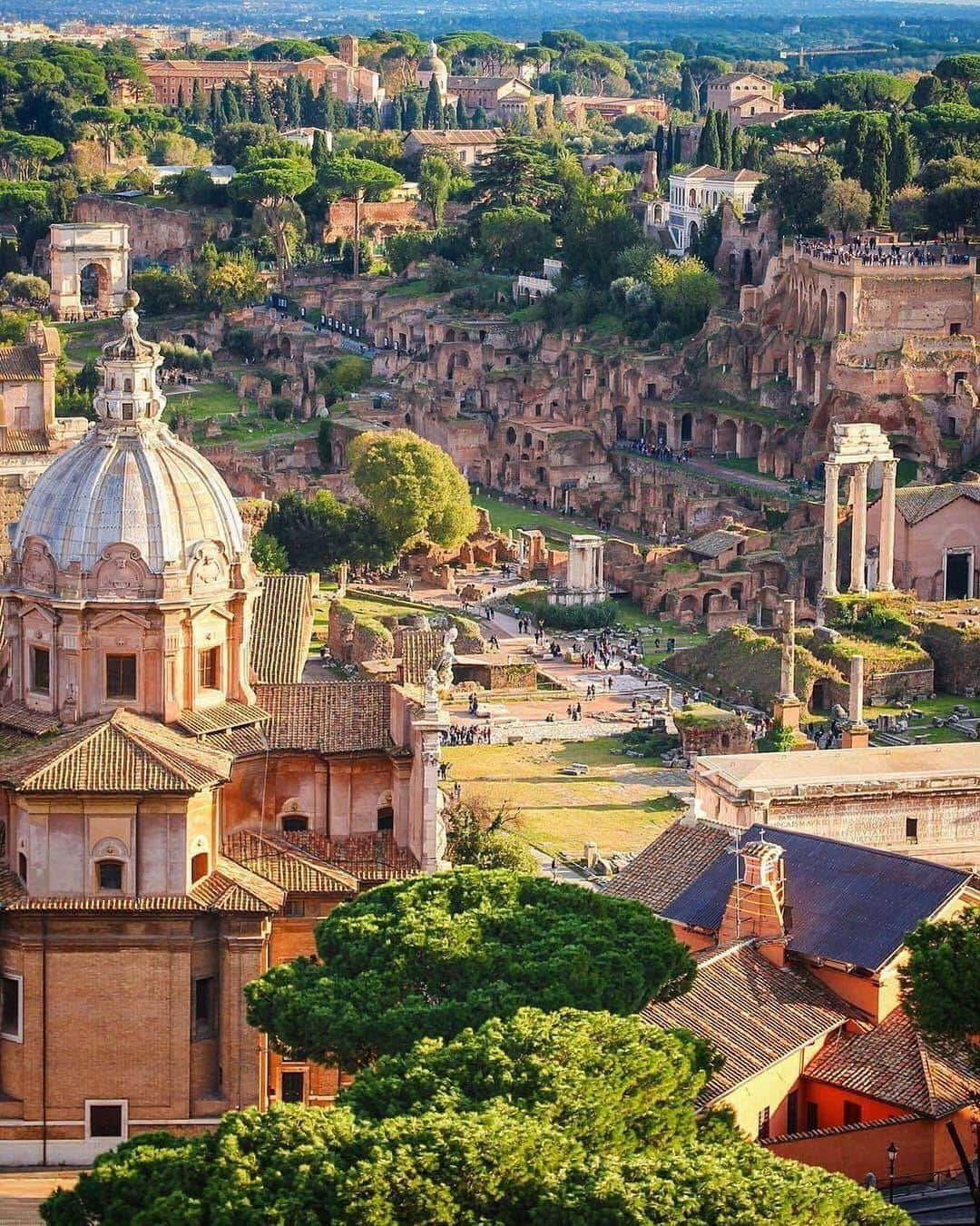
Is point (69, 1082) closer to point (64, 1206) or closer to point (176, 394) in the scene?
point (64, 1206)

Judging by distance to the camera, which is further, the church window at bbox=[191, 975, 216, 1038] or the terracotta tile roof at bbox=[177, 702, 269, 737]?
the terracotta tile roof at bbox=[177, 702, 269, 737]

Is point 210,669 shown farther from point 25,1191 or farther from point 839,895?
point 839,895

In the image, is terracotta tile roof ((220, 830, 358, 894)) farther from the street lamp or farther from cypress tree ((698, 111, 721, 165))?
cypress tree ((698, 111, 721, 165))

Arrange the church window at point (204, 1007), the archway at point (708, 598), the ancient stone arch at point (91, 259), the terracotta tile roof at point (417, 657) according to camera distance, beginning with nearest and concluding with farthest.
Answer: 1. the church window at point (204, 1007)
2. the terracotta tile roof at point (417, 657)
3. the archway at point (708, 598)
4. the ancient stone arch at point (91, 259)

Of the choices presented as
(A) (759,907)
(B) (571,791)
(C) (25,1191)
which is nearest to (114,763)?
(C) (25,1191)

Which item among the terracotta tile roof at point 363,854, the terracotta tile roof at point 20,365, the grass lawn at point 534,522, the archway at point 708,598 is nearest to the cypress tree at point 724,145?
the grass lawn at point 534,522

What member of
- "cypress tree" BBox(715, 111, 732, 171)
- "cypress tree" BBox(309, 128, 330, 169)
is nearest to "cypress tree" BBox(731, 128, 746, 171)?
"cypress tree" BBox(715, 111, 732, 171)

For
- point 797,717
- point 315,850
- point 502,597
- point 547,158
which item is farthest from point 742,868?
point 547,158

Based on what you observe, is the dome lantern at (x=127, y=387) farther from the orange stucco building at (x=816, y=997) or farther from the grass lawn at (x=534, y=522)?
the grass lawn at (x=534, y=522)
